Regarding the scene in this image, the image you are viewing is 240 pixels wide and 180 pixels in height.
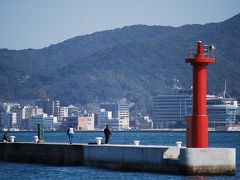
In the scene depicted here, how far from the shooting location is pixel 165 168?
118ft

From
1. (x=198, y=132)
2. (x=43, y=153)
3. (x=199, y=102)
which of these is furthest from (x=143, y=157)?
(x=43, y=153)

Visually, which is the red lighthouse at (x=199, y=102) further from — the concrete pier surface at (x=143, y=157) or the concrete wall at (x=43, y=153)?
the concrete wall at (x=43, y=153)

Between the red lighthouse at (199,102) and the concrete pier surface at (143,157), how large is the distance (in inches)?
37.8

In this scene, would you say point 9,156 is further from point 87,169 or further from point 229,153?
point 229,153

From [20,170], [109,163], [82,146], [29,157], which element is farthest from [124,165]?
[29,157]

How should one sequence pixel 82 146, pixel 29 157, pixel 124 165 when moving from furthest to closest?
pixel 29 157
pixel 82 146
pixel 124 165

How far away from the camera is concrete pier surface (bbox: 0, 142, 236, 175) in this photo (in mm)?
34875

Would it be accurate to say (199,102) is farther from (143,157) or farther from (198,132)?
(143,157)

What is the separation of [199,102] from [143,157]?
11.5 feet

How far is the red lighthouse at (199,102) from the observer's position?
118 feet

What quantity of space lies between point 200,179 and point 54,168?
10.7 m

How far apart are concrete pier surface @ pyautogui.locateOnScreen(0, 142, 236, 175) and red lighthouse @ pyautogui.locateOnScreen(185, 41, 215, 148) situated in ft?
3.15

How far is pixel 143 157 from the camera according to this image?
3716 cm

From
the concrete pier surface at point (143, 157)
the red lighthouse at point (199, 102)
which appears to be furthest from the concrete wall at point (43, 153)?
the red lighthouse at point (199, 102)
